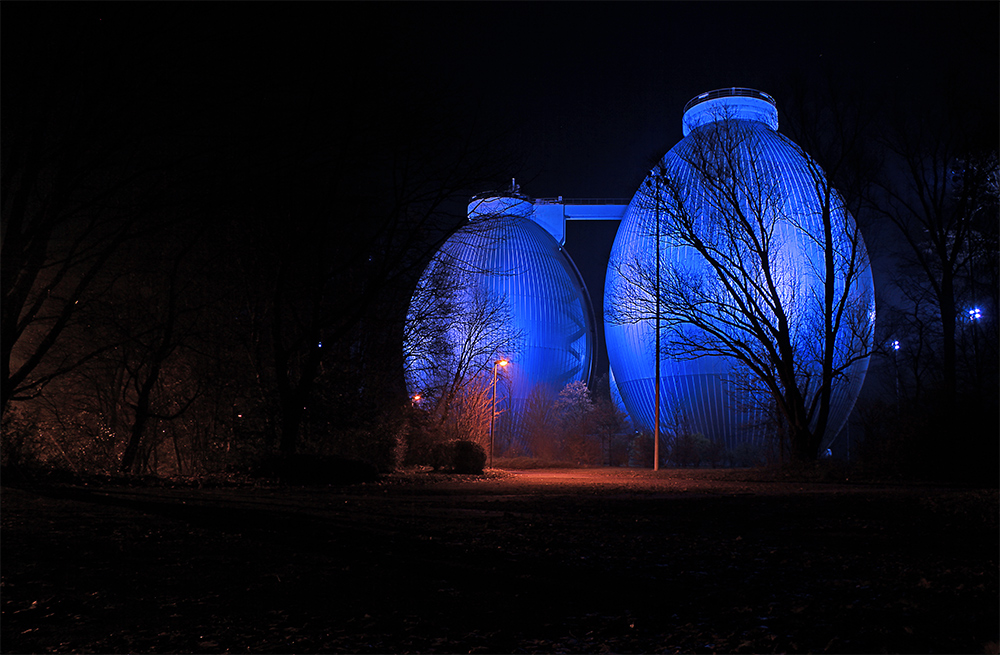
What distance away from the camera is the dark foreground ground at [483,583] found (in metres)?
2.00

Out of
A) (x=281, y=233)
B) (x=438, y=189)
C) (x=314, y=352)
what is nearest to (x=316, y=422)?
(x=314, y=352)

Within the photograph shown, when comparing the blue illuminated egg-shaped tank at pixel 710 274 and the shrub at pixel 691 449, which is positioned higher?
the blue illuminated egg-shaped tank at pixel 710 274

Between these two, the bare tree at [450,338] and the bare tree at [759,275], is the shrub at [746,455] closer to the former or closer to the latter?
the bare tree at [759,275]

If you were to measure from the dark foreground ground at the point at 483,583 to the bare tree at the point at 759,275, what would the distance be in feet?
32.2

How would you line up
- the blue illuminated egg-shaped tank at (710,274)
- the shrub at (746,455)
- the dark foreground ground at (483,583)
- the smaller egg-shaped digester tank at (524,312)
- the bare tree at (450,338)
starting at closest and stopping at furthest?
the dark foreground ground at (483,583) < the bare tree at (450,338) < the blue illuminated egg-shaped tank at (710,274) < the shrub at (746,455) < the smaller egg-shaped digester tank at (524,312)

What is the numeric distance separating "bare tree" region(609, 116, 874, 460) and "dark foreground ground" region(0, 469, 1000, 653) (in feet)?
32.2

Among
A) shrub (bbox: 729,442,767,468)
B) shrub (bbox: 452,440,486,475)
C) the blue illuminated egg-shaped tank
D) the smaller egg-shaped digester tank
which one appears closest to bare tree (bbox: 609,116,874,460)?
the blue illuminated egg-shaped tank

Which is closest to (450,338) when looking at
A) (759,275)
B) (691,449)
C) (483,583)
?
(691,449)

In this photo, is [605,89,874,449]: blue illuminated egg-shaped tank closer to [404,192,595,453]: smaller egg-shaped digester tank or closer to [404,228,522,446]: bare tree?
[404,192,595,453]: smaller egg-shaped digester tank

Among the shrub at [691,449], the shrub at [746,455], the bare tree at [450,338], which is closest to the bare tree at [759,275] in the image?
the shrub at [746,455]

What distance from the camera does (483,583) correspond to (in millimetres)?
2633

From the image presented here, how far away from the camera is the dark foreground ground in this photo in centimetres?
200

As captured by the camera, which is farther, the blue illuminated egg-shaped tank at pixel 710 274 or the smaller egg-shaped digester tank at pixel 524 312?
the smaller egg-shaped digester tank at pixel 524 312

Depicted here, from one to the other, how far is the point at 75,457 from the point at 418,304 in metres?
7.39
